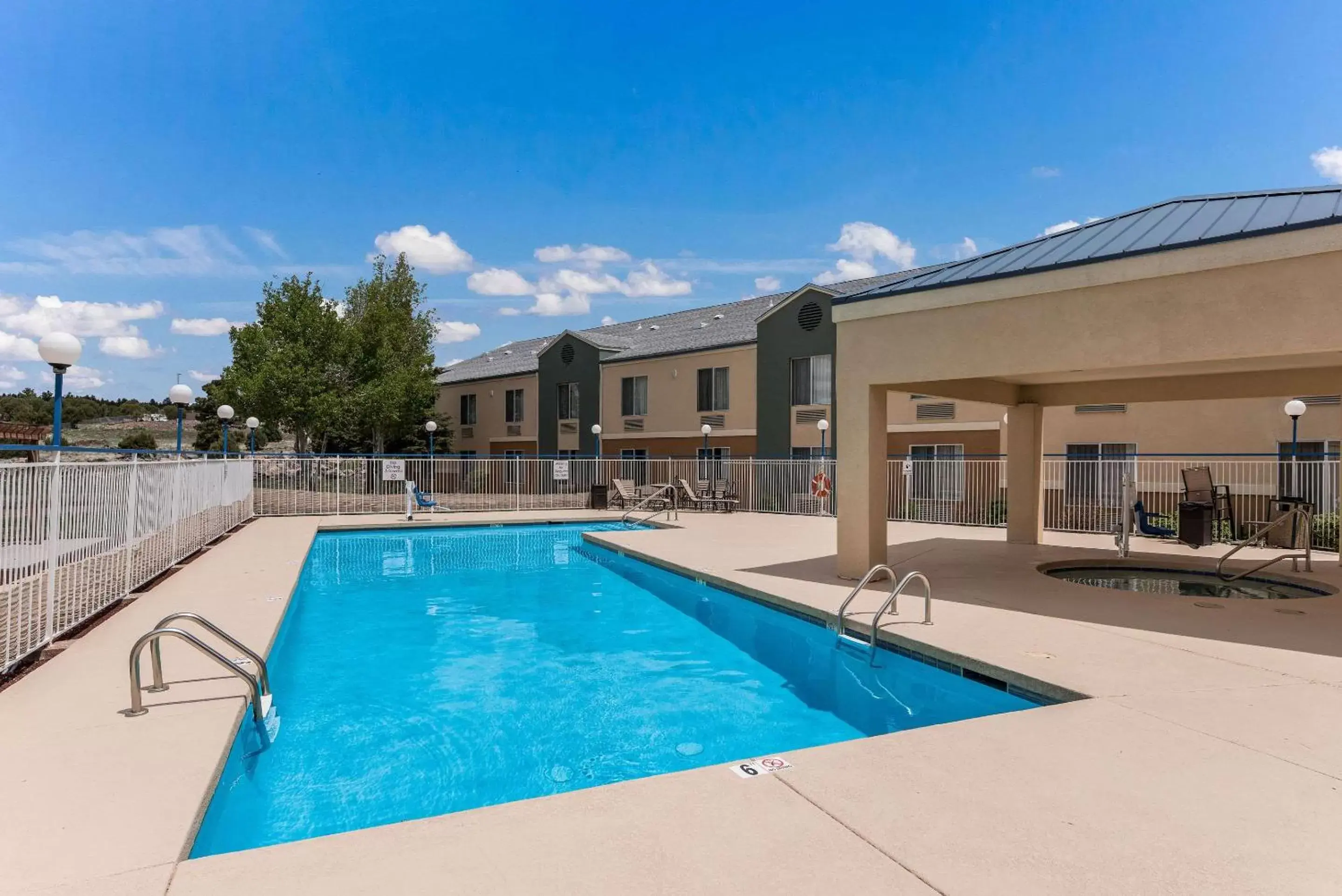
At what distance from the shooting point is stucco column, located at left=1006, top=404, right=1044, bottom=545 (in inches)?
558

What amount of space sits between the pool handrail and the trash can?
12.1m

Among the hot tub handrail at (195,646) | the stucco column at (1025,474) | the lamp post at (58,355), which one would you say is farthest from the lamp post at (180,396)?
the stucco column at (1025,474)

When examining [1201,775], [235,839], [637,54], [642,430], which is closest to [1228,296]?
[1201,775]

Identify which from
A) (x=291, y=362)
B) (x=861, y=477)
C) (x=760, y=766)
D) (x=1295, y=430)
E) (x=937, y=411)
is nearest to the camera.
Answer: (x=760, y=766)

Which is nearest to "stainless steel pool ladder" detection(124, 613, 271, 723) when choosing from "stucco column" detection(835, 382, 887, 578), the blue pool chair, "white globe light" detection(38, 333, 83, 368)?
"white globe light" detection(38, 333, 83, 368)

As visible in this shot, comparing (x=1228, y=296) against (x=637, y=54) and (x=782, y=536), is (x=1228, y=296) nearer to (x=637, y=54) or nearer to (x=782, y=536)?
(x=782, y=536)

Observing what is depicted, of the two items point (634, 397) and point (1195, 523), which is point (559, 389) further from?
point (1195, 523)

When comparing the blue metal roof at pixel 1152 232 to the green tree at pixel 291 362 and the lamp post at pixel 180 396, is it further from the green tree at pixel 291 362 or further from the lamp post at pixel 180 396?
the green tree at pixel 291 362

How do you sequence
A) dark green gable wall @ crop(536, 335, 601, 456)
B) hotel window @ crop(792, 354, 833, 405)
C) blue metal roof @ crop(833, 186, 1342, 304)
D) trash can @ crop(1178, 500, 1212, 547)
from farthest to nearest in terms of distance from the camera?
dark green gable wall @ crop(536, 335, 601, 456)
hotel window @ crop(792, 354, 833, 405)
trash can @ crop(1178, 500, 1212, 547)
blue metal roof @ crop(833, 186, 1342, 304)

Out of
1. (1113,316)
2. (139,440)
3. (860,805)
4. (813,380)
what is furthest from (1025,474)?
(139,440)

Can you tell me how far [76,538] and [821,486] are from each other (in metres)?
17.6

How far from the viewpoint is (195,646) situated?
520cm

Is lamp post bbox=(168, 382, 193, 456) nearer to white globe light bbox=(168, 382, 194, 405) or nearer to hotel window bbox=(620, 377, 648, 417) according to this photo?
white globe light bbox=(168, 382, 194, 405)

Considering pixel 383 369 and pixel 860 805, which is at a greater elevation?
pixel 383 369
